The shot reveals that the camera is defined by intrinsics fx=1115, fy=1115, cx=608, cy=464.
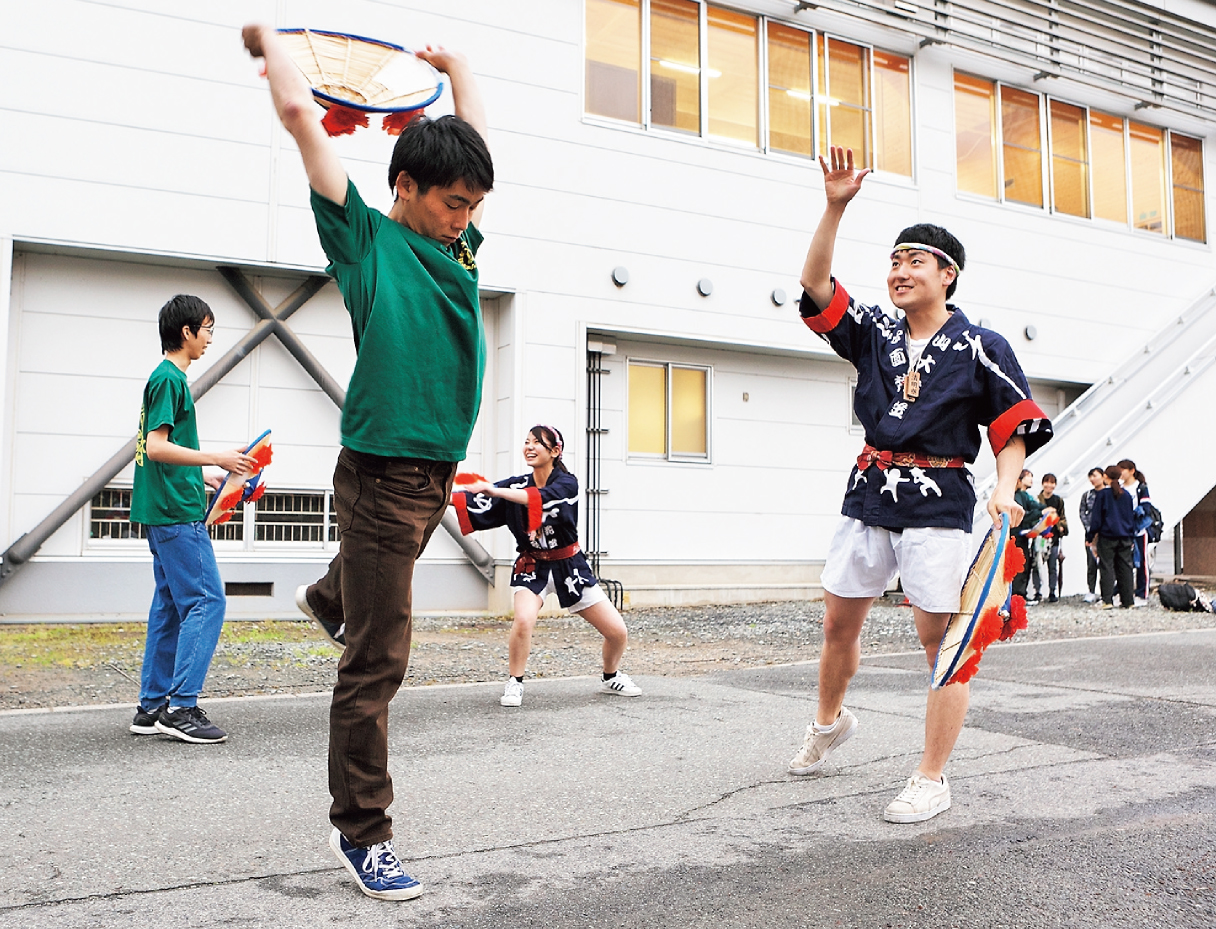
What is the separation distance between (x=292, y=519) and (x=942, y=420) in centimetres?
921

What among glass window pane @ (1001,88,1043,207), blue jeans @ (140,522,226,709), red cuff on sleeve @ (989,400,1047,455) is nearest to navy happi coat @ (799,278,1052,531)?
red cuff on sleeve @ (989,400,1047,455)

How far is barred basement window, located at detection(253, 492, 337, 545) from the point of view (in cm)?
1173

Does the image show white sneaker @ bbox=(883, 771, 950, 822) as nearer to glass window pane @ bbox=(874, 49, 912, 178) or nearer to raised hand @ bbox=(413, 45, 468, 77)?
raised hand @ bbox=(413, 45, 468, 77)

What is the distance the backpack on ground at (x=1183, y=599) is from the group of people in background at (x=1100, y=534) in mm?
471

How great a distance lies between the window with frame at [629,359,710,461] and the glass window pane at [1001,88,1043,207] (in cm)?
627

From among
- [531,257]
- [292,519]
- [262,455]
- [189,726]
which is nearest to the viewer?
[189,726]

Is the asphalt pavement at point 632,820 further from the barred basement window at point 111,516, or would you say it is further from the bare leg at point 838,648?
the barred basement window at point 111,516

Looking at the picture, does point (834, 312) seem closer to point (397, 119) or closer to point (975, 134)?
point (397, 119)

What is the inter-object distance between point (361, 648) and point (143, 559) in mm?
8894

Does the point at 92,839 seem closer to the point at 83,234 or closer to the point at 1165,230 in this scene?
the point at 83,234

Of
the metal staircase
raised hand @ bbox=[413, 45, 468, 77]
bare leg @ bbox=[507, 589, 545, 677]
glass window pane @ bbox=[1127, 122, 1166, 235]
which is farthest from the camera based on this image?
→ glass window pane @ bbox=[1127, 122, 1166, 235]

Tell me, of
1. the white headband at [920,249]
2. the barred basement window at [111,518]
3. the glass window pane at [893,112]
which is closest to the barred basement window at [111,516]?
the barred basement window at [111,518]

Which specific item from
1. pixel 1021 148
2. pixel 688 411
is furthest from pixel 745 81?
pixel 1021 148

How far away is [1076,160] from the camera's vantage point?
1755 cm
